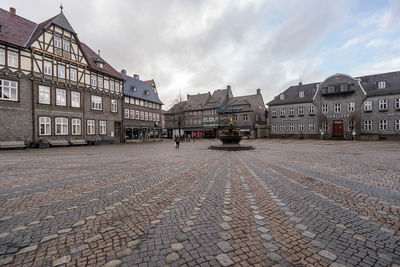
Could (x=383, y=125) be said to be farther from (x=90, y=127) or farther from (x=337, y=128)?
(x=90, y=127)

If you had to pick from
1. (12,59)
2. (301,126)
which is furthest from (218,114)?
(12,59)

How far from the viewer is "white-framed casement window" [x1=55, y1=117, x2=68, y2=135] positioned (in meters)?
23.3

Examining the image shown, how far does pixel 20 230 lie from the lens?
3.32 m

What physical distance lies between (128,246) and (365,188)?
6959 millimetres

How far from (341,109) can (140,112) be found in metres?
42.1

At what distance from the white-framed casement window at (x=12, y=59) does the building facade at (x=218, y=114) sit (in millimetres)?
30287

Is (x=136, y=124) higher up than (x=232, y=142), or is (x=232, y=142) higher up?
(x=136, y=124)

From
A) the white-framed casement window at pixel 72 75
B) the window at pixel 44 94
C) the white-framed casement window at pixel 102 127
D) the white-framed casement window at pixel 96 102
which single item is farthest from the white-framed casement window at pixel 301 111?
the window at pixel 44 94

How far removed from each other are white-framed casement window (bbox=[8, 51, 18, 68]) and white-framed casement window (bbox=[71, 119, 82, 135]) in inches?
319

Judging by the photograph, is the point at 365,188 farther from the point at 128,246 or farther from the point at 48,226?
the point at 48,226

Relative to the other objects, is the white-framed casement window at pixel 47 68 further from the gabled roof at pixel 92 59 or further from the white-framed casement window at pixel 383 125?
the white-framed casement window at pixel 383 125

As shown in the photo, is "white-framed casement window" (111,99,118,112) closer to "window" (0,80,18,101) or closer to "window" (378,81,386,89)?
"window" (0,80,18,101)

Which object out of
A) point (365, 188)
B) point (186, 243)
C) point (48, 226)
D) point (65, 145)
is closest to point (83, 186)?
point (48, 226)

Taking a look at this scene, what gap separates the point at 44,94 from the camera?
22.2m
